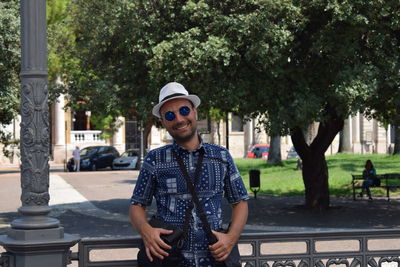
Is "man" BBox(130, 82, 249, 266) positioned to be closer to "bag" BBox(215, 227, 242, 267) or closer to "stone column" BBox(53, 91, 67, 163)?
"bag" BBox(215, 227, 242, 267)

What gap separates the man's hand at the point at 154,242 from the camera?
15.8ft

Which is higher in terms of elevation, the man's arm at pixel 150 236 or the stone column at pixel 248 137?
the stone column at pixel 248 137

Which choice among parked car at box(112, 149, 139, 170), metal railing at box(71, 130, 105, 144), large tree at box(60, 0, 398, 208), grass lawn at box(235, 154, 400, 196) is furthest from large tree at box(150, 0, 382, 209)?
metal railing at box(71, 130, 105, 144)

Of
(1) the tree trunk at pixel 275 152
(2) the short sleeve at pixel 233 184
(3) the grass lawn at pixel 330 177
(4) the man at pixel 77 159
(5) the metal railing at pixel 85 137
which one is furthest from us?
(5) the metal railing at pixel 85 137

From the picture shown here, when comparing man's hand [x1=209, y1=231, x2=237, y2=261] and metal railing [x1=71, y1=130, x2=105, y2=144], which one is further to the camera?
metal railing [x1=71, y1=130, x2=105, y2=144]

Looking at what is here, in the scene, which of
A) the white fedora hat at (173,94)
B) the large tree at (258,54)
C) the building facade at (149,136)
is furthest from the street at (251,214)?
the building facade at (149,136)

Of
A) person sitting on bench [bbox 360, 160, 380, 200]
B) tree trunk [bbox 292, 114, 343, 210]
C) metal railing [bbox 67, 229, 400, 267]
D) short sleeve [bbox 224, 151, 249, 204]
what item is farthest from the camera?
person sitting on bench [bbox 360, 160, 380, 200]

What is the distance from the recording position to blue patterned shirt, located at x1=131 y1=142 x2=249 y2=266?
486cm

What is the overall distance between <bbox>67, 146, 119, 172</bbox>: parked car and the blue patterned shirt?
44.1m

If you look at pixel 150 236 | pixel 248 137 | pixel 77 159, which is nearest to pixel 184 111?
pixel 150 236

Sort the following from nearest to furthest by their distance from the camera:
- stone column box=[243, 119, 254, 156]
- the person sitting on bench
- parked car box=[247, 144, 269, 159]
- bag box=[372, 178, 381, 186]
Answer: the person sitting on bench, bag box=[372, 178, 381, 186], parked car box=[247, 144, 269, 159], stone column box=[243, 119, 254, 156]

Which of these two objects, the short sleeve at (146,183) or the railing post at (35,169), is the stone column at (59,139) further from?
the short sleeve at (146,183)

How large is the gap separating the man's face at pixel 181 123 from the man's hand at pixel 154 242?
0.55m

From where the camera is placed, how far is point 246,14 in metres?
16.9
